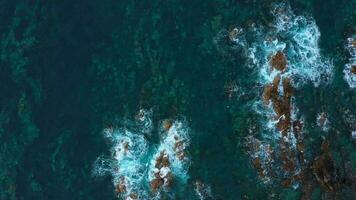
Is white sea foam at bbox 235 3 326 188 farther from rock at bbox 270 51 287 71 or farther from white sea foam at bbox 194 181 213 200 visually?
white sea foam at bbox 194 181 213 200

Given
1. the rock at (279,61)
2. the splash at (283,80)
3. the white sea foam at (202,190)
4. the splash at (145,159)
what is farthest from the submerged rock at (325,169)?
the splash at (145,159)

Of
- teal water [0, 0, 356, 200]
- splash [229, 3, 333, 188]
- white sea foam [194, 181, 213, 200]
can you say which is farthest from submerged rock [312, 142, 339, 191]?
white sea foam [194, 181, 213, 200]

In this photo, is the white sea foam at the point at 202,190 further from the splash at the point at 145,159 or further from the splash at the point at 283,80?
the splash at the point at 283,80

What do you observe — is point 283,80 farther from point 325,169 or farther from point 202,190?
point 202,190

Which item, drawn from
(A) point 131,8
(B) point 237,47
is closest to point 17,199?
(A) point 131,8

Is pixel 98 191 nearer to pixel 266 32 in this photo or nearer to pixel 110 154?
pixel 110 154

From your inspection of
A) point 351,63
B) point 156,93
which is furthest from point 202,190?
point 351,63
